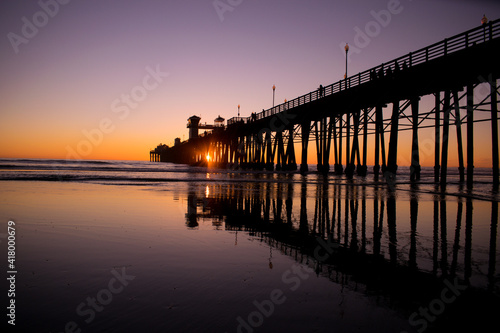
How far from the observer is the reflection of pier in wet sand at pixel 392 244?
320 centimetres

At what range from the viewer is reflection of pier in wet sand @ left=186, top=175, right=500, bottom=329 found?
126 inches

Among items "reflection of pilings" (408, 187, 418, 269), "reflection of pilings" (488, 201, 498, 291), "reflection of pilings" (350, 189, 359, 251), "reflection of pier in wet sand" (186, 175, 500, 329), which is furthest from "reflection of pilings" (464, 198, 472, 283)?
"reflection of pilings" (350, 189, 359, 251)

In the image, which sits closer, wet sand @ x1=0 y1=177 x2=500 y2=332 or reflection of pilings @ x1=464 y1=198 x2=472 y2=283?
wet sand @ x1=0 y1=177 x2=500 y2=332

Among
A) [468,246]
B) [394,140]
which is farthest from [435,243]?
[394,140]

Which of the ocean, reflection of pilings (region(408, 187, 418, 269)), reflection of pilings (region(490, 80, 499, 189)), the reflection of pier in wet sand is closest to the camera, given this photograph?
the ocean

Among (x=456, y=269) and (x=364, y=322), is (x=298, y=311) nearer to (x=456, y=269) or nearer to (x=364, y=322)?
(x=364, y=322)

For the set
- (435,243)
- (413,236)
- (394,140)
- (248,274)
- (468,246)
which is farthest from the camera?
(394,140)

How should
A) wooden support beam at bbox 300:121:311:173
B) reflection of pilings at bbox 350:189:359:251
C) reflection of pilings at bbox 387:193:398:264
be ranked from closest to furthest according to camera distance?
reflection of pilings at bbox 387:193:398:264, reflection of pilings at bbox 350:189:359:251, wooden support beam at bbox 300:121:311:173

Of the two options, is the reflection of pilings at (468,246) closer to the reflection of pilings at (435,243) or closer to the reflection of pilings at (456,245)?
the reflection of pilings at (456,245)

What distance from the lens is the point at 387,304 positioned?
294 cm

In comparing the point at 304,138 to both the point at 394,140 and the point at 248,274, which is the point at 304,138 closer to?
Result: the point at 394,140

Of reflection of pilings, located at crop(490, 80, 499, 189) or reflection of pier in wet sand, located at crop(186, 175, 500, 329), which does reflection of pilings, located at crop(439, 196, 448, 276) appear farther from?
reflection of pilings, located at crop(490, 80, 499, 189)

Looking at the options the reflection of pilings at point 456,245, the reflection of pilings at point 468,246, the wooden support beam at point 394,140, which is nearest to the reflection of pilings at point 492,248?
the reflection of pilings at point 468,246

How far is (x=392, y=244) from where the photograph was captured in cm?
525
